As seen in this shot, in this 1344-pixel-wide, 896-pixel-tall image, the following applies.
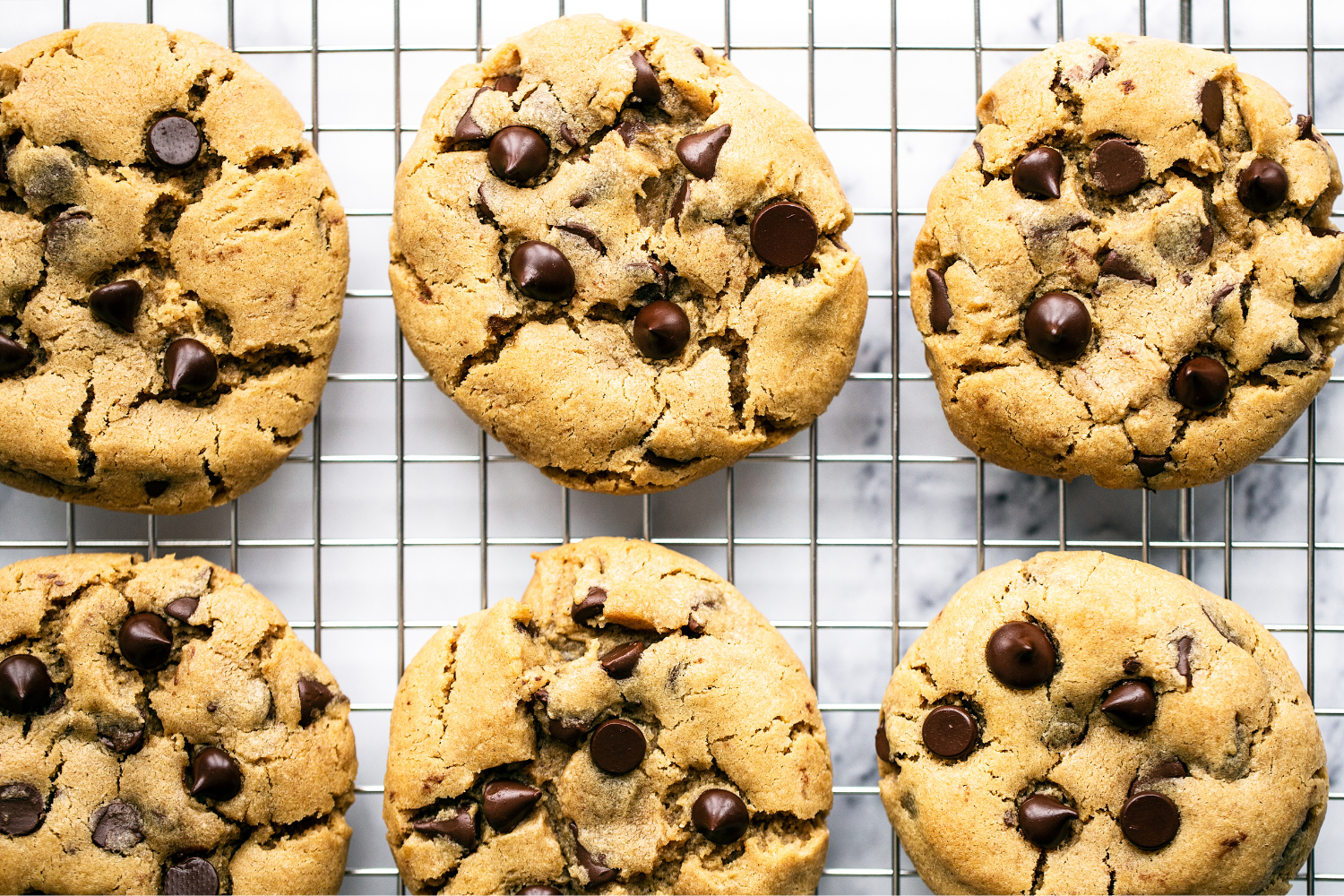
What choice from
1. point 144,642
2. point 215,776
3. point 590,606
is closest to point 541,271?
point 590,606

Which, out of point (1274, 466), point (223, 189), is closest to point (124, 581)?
point (223, 189)

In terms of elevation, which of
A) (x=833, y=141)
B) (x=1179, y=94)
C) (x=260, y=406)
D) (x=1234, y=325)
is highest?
(x=1179, y=94)

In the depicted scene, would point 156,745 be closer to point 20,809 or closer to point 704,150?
point 20,809

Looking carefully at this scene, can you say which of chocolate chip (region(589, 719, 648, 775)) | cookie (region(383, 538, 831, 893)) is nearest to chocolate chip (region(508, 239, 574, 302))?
cookie (region(383, 538, 831, 893))

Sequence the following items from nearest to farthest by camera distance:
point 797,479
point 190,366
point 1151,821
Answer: point 1151,821, point 190,366, point 797,479

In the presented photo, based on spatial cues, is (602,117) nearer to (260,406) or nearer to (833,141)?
(833,141)
